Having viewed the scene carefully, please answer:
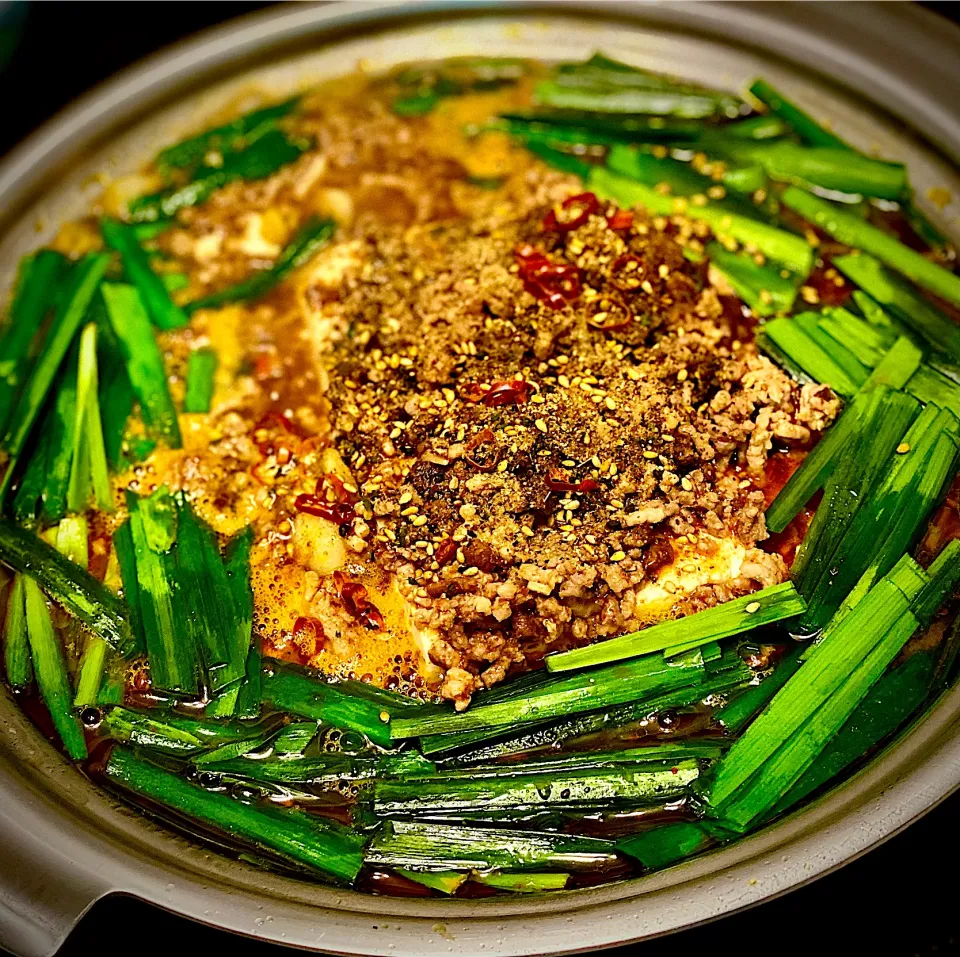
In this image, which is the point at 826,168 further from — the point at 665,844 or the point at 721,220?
the point at 665,844

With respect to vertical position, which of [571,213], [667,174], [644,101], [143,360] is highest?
[644,101]

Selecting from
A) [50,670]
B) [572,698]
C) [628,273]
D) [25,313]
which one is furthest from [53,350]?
[572,698]

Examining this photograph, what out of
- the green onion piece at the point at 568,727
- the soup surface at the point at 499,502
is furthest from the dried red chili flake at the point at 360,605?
the green onion piece at the point at 568,727

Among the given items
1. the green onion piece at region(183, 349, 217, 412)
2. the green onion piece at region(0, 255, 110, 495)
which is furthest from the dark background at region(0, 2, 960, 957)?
the green onion piece at region(183, 349, 217, 412)

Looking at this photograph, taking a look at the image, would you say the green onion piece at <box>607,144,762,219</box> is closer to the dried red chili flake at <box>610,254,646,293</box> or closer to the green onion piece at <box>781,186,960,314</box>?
the green onion piece at <box>781,186,960,314</box>

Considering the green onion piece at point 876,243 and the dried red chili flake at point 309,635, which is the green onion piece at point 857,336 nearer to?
the green onion piece at point 876,243

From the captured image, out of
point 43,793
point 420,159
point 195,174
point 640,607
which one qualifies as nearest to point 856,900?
point 640,607
